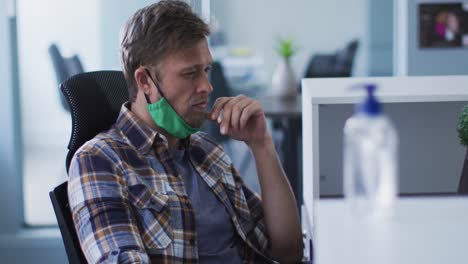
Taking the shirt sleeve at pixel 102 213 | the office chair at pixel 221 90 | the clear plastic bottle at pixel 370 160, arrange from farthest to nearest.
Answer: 1. the office chair at pixel 221 90
2. the shirt sleeve at pixel 102 213
3. the clear plastic bottle at pixel 370 160

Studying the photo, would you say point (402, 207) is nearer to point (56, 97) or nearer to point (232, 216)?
point (232, 216)

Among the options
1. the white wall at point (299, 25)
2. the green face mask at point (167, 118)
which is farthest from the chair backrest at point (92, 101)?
the white wall at point (299, 25)

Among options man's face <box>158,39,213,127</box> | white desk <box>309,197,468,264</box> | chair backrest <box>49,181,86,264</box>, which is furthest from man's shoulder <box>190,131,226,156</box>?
white desk <box>309,197,468,264</box>

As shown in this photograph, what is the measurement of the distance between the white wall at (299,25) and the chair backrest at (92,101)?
280cm

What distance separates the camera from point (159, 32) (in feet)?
5.59

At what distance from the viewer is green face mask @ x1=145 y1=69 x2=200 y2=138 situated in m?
1.74

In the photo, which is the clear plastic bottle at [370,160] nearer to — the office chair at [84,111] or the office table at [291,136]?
the office chair at [84,111]

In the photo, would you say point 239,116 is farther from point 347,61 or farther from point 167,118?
point 347,61

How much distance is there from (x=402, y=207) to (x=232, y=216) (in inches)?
27.0

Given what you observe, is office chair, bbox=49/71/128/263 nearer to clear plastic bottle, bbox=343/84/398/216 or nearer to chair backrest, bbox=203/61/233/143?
clear plastic bottle, bbox=343/84/398/216

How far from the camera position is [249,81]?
205 inches

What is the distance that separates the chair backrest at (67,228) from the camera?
1.59 meters

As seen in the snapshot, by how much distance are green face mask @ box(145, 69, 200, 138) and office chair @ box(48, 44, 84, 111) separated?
1.43 m

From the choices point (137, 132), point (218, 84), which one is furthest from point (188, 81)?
point (218, 84)
